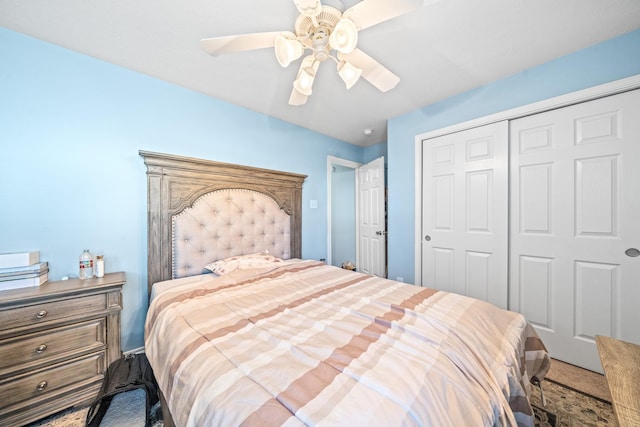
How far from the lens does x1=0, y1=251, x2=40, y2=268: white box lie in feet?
4.26

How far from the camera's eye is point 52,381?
1308mm

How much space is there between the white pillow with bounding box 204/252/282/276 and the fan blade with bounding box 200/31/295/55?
1554 mm

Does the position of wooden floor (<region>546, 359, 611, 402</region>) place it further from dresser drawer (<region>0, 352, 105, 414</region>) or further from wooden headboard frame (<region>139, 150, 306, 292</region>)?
dresser drawer (<region>0, 352, 105, 414</region>)

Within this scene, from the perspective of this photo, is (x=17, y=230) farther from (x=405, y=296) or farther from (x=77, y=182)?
(x=405, y=296)

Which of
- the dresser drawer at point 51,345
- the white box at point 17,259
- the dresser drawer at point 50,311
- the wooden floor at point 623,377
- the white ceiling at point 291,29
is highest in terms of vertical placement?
the white ceiling at point 291,29

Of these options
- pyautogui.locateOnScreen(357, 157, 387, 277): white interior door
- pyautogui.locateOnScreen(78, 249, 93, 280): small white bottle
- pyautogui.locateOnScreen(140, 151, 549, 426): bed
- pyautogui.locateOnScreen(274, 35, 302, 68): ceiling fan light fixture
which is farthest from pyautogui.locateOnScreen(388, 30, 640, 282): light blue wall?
pyautogui.locateOnScreen(78, 249, 93, 280): small white bottle

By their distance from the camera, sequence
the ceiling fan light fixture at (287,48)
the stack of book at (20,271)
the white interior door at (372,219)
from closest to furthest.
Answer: the ceiling fan light fixture at (287,48) → the stack of book at (20,271) → the white interior door at (372,219)

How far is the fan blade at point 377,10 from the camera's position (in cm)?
93

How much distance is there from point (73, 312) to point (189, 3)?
6.37 feet

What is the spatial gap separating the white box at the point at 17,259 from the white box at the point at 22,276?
1.0 inches

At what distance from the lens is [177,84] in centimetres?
203

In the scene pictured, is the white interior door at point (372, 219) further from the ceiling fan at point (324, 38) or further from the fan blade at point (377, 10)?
the fan blade at point (377, 10)

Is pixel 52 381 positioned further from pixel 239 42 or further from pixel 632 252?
pixel 632 252

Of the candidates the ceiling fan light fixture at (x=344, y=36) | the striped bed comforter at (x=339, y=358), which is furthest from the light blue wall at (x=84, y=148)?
the ceiling fan light fixture at (x=344, y=36)
